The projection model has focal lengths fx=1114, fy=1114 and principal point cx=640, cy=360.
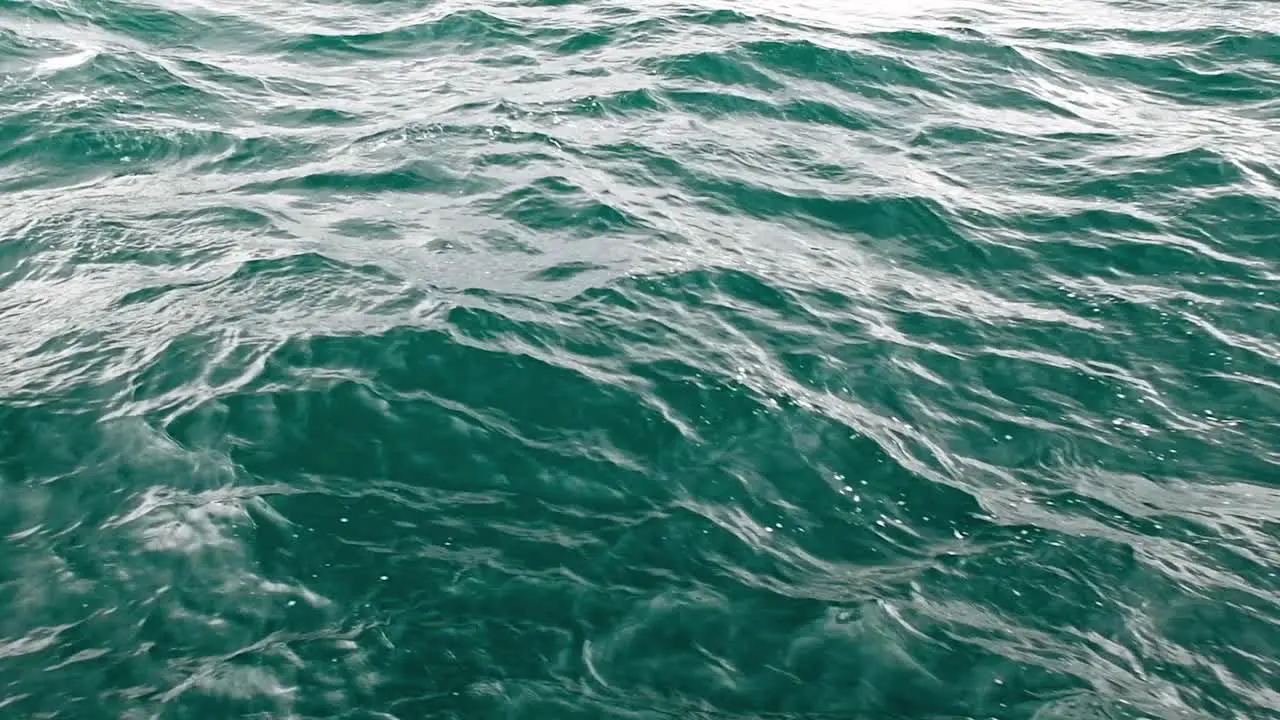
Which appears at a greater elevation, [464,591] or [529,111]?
[529,111]

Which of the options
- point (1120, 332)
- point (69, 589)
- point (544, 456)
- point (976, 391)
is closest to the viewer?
point (69, 589)

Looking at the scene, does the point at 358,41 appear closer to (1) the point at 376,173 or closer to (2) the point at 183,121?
(2) the point at 183,121

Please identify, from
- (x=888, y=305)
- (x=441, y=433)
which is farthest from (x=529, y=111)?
(x=441, y=433)

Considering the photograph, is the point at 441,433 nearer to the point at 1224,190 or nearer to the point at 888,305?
the point at 888,305

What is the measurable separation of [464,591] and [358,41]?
1308 centimetres

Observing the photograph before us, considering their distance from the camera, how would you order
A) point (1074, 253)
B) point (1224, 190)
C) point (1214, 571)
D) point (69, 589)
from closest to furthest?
1. point (69, 589)
2. point (1214, 571)
3. point (1074, 253)
4. point (1224, 190)

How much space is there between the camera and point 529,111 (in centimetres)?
1478

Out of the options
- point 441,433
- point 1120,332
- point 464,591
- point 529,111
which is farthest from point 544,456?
point 529,111

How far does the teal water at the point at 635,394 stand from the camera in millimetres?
6730

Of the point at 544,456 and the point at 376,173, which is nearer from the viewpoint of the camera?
the point at 544,456

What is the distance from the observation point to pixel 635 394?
9109 millimetres

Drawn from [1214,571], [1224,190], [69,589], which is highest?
[1224,190]

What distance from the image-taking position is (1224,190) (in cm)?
1276

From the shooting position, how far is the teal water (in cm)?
673
